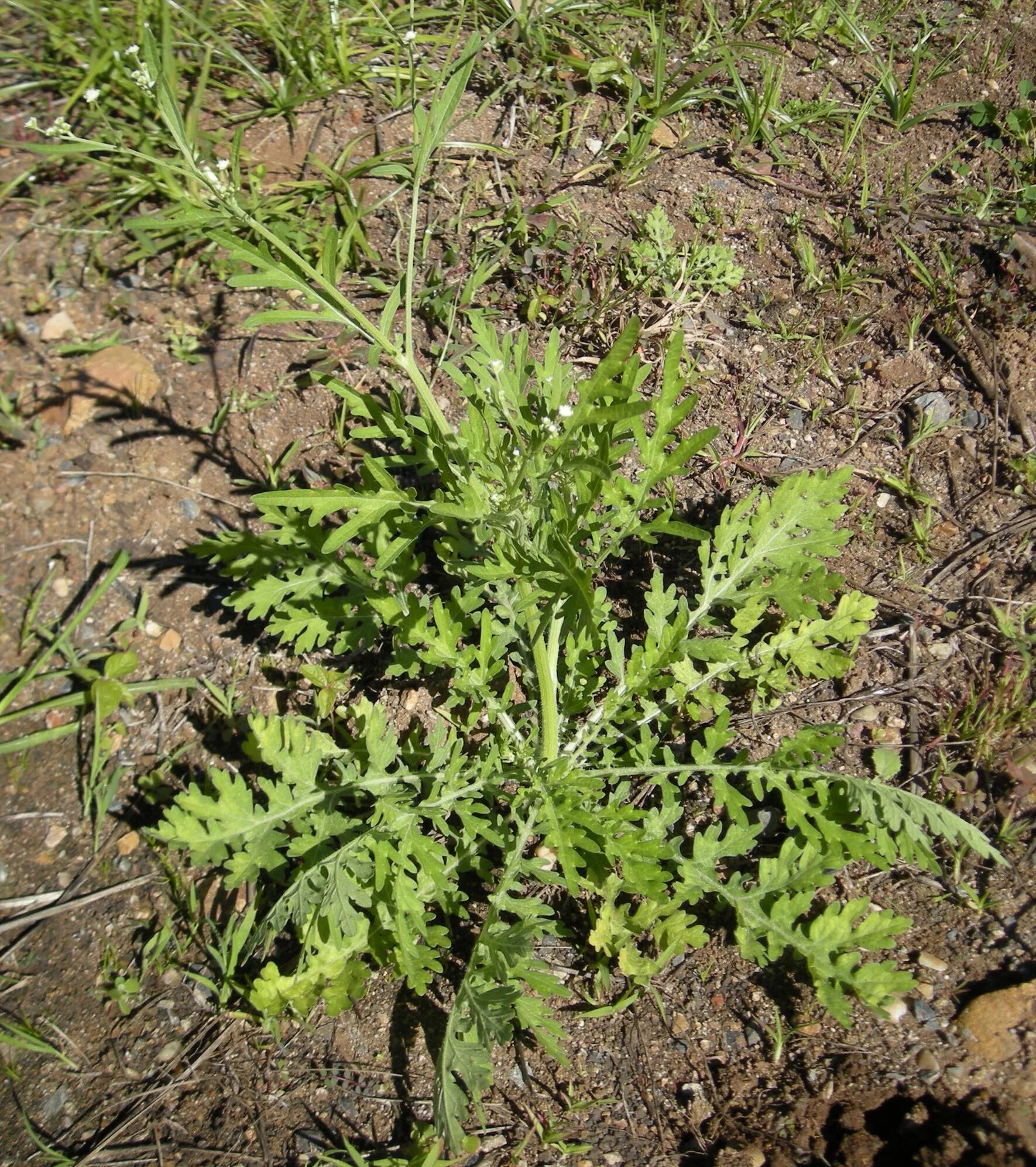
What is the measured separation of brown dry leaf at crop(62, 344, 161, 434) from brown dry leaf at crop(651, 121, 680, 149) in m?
2.32

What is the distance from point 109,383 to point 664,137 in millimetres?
2529

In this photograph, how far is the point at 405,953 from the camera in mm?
2328

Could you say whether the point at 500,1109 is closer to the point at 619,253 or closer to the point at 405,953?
the point at 405,953

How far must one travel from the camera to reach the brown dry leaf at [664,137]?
3904 millimetres

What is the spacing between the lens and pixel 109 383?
11.2 ft

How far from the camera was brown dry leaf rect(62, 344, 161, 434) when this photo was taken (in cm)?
338

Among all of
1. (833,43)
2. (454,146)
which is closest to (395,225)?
(454,146)

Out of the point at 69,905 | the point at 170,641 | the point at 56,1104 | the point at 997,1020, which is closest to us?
the point at 997,1020

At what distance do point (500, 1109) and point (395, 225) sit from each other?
3.22 m

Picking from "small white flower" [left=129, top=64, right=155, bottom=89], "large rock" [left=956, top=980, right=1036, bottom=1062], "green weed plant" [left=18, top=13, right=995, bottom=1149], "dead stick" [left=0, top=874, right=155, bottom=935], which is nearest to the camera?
"small white flower" [left=129, top=64, right=155, bottom=89]

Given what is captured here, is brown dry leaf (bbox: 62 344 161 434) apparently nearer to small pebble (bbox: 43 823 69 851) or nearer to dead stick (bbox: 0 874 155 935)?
small pebble (bbox: 43 823 69 851)

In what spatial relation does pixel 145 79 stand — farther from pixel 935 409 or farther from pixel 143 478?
pixel 935 409

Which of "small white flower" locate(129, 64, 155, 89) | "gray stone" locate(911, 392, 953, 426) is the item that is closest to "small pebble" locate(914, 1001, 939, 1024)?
"gray stone" locate(911, 392, 953, 426)

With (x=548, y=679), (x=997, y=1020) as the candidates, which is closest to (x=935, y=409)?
(x=548, y=679)
